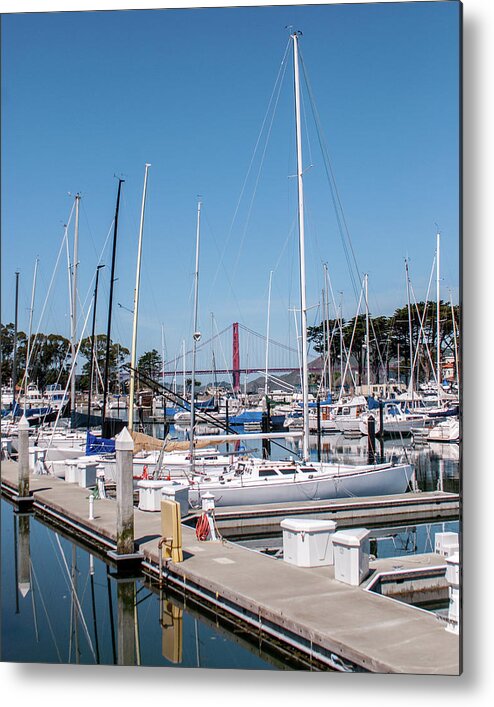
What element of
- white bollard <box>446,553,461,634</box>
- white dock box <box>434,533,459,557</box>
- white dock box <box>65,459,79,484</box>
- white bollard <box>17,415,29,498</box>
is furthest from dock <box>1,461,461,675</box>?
white dock box <box>65,459,79,484</box>

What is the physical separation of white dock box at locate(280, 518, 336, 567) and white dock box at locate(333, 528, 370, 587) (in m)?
0.85

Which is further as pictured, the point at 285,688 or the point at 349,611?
the point at 349,611

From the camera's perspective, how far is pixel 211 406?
72.1 m

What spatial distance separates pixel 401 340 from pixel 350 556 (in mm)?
24295

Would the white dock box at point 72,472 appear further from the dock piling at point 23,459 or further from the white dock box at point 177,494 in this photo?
the white dock box at point 177,494

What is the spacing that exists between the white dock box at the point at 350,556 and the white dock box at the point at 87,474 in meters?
12.4

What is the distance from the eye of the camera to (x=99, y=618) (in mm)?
11469

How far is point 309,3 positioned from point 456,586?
6.10 metres

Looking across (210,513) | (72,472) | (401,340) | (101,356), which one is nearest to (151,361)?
(101,356)

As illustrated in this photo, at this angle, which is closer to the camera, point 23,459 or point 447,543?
point 447,543

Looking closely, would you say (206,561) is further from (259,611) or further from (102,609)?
(259,611)

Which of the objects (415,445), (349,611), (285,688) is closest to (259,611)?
(349,611)

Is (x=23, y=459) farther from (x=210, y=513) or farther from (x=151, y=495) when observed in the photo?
(x=210, y=513)

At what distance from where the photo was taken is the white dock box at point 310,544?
36.6 feet
